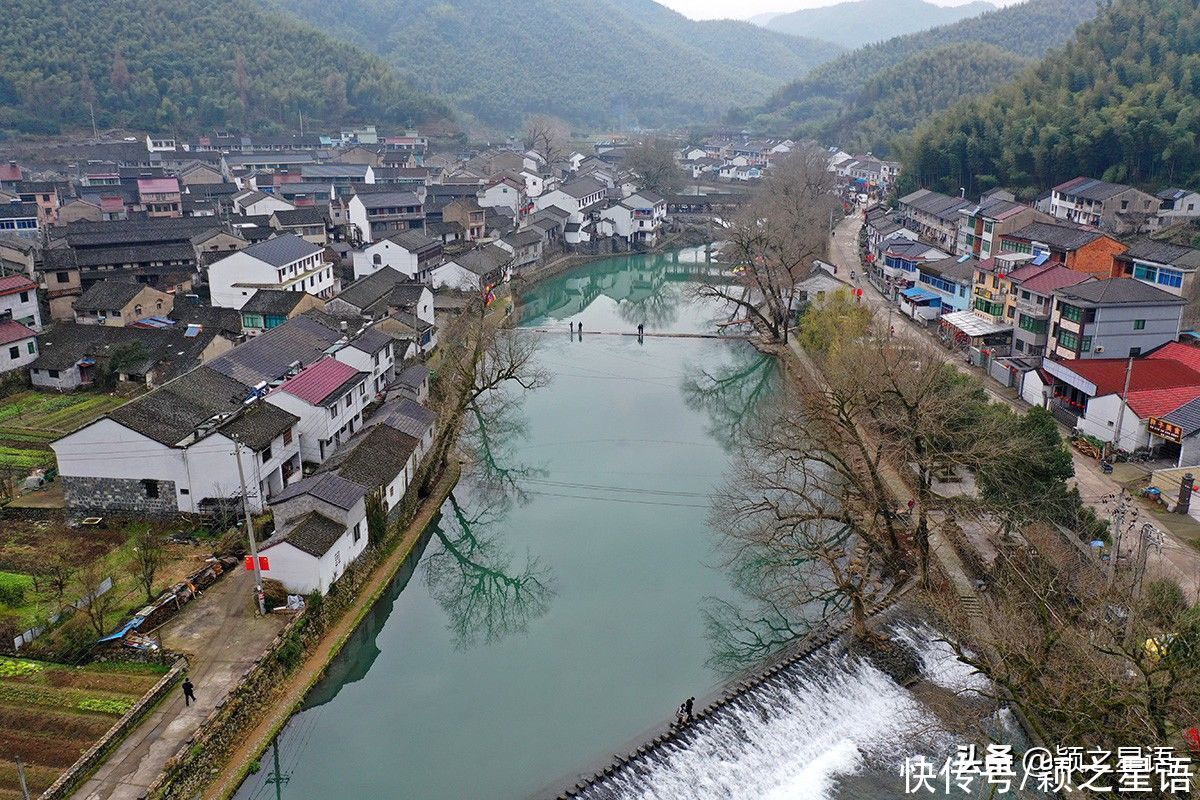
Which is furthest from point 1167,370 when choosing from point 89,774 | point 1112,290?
point 89,774

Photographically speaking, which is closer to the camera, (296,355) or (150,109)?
(296,355)

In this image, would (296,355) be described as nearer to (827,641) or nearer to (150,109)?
(827,641)

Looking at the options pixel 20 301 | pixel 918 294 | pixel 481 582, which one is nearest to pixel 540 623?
pixel 481 582

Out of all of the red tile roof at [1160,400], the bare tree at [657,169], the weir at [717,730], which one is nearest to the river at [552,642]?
the weir at [717,730]

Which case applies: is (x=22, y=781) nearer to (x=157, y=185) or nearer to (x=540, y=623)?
(x=540, y=623)

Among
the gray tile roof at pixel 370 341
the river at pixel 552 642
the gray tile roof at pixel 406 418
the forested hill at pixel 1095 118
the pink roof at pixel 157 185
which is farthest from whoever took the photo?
the pink roof at pixel 157 185

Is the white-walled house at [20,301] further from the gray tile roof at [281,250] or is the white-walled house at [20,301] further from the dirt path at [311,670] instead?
the dirt path at [311,670]
